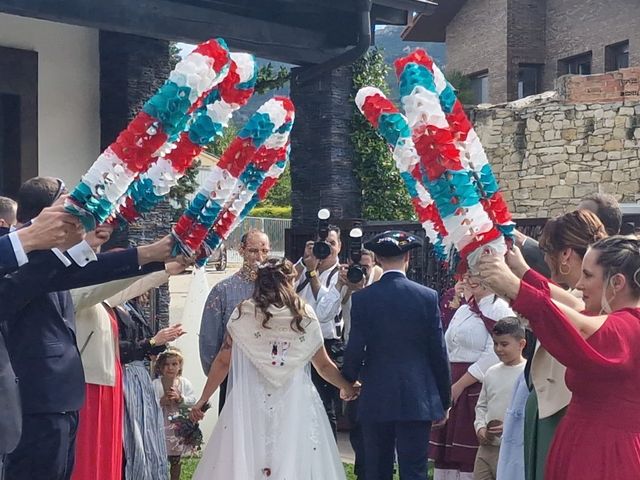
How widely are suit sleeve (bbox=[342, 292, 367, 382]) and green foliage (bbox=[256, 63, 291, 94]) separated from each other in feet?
12.0

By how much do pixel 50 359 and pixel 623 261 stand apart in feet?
8.03

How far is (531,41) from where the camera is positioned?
28109mm

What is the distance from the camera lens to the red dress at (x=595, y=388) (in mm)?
3271

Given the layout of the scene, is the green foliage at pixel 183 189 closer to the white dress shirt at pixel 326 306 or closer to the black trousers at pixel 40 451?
the white dress shirt at pixel 326 306

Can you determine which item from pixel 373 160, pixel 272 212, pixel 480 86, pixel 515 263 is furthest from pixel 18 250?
pixel 272 212

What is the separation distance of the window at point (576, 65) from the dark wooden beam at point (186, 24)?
20.0 m

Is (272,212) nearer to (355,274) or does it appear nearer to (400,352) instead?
(355,274)

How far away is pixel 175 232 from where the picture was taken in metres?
4.25

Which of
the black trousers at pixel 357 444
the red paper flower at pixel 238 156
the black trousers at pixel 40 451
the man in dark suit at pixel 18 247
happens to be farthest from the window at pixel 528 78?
the man in dark suit at pixel 18 247

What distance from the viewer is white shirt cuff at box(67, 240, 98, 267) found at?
397 centimetres

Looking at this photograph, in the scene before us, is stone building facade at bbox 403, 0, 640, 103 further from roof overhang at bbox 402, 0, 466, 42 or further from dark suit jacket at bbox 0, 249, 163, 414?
dark suit jacket at bbox 0, 249, 163, 414

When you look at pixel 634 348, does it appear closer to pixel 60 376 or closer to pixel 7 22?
pixel 60 376

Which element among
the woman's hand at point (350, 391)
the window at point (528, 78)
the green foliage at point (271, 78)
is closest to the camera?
the woman's hand at point (350, 391)

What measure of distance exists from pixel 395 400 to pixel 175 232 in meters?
2.19
